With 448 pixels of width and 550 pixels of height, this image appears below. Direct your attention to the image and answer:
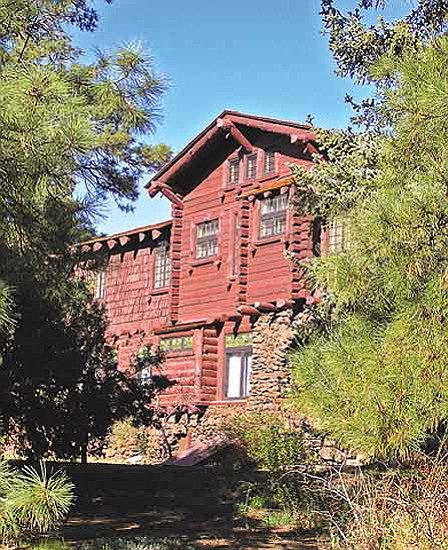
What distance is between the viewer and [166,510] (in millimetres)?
12414

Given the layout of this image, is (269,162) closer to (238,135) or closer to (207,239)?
(238,135)

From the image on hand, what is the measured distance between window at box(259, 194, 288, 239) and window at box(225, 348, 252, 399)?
281 cm

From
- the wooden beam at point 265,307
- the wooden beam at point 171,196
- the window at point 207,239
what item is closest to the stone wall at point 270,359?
the wooden beam at point 265,307

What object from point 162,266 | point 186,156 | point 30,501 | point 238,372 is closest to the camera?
point 30,501

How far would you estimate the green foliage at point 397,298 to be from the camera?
6.00 m

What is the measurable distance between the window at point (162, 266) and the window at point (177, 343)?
2.00 metres

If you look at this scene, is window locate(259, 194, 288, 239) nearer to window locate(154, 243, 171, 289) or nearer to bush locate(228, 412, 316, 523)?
window locate(154, 243, 171, 289)

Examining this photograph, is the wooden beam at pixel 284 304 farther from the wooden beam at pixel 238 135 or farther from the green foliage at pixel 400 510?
the green foliage at pixel 400 510

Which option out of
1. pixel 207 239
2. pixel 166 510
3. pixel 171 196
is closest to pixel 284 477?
pixel 166 510

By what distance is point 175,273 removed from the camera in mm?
24094

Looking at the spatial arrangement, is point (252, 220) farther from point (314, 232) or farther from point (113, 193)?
point (113, 193)

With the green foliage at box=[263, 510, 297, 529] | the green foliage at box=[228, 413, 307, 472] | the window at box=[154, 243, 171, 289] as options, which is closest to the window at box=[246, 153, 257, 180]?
the window at box=[154, 243, 171, 289]

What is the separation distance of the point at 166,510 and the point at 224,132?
12.2m

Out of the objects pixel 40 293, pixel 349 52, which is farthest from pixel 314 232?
pixel 40 293
